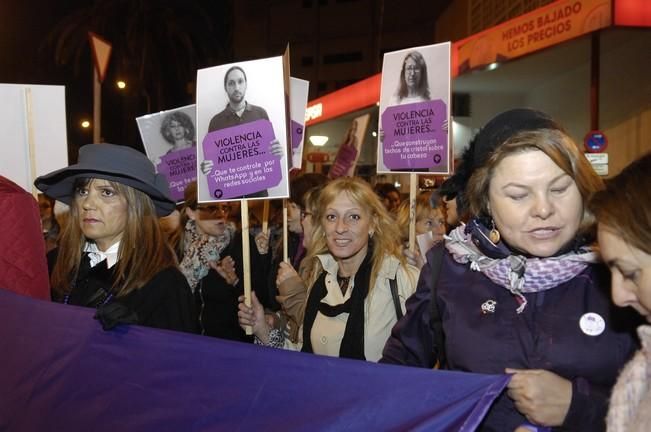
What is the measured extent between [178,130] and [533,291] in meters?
3.88

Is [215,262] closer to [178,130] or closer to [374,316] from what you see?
[178,130]

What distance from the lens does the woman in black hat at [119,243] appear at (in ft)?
8.55

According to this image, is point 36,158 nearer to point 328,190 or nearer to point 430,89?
point 328,190

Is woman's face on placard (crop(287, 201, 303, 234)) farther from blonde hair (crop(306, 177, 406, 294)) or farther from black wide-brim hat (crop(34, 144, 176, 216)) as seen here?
black wide-brim hat (crop(34, 144, 176, 216))

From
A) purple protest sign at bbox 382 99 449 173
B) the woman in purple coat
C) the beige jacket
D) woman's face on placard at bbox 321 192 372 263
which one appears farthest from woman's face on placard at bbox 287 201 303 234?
the woman in purple coat

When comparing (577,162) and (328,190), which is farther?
(328,190)

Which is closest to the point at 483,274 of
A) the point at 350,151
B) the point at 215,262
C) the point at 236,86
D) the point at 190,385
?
the point at 190,385

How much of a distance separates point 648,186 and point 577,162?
1.45ft

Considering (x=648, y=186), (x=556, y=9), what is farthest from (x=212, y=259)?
(x=556, y=9)

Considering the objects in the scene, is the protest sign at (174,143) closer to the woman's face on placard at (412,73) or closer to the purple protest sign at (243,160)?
the purple protest sign at (243,160)

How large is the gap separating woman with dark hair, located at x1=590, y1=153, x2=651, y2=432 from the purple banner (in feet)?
1.00

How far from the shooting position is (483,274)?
201 centimetres

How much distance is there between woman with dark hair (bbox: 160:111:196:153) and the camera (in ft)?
16.6

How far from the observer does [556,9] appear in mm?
9930
